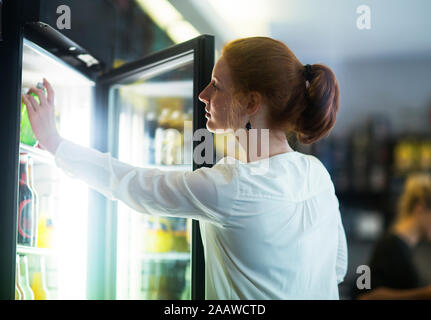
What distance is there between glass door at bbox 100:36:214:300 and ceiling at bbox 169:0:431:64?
0.80 meters

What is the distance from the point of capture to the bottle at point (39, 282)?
184 cm

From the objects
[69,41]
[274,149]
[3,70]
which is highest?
[69,41]

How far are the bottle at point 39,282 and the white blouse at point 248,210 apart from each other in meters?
0.81

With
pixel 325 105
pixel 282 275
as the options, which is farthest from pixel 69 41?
pixel 282 275

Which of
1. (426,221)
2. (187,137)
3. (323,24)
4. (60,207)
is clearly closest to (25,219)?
(60,207)

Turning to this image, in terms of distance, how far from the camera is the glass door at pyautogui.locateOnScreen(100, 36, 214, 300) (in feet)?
6.89

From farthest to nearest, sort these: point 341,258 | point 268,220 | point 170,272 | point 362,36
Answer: point 362,36 → point 170,272 → point 341,258 → point 268,220

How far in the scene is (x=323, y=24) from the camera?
3900 millimetres

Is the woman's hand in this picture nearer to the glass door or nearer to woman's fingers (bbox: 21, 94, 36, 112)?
woman's fingers (bbox: 21, 94, 36, 112)

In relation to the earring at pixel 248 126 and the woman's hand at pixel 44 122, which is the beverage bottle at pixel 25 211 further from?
the earring at pixel 248 126

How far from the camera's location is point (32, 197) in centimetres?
171

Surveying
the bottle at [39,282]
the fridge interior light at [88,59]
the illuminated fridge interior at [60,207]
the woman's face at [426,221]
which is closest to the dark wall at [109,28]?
the fridge interior light at [88,59]

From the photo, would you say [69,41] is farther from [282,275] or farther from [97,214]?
[282,275]

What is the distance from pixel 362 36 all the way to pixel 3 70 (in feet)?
12.4
